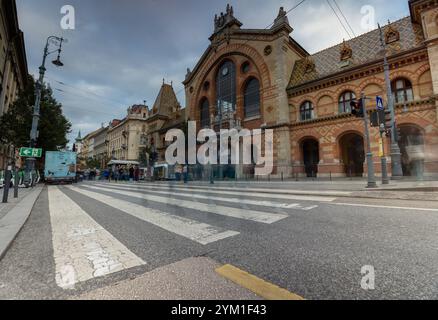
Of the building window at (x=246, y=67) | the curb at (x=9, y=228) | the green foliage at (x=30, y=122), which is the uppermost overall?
the building window at (x=246, y=67)

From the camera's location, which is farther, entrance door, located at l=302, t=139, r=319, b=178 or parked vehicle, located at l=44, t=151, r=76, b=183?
entrance door, located at l=302, t=139, r=319, b=178

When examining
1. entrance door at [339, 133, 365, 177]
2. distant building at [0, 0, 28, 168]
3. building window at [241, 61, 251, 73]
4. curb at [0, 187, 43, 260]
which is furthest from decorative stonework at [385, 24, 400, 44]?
distant building at [0, 0, 28, 168]

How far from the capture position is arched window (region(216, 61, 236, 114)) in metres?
28.3

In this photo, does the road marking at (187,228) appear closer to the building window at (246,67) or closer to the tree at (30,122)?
the tree at (30,122)

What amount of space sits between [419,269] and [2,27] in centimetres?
2741

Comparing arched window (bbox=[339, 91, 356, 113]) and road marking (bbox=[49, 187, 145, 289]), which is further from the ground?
arched window (bbox=[339, 91, 356, 113])

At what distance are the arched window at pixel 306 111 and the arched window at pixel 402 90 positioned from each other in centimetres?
638

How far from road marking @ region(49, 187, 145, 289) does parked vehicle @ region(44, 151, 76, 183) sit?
761 inches

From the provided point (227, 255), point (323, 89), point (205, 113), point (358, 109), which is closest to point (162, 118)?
point (205, 113)

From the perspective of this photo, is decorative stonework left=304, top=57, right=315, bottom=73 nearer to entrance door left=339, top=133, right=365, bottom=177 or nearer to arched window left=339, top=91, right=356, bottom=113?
arched window left=339, top=91, right=356, bottom=113

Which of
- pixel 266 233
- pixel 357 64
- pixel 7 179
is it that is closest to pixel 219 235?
pixel 266 233

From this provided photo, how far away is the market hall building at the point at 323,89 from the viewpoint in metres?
15.4

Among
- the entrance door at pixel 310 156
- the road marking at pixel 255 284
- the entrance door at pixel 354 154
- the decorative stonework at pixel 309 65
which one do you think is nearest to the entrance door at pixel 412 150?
the entrance door at pixel 354 154
